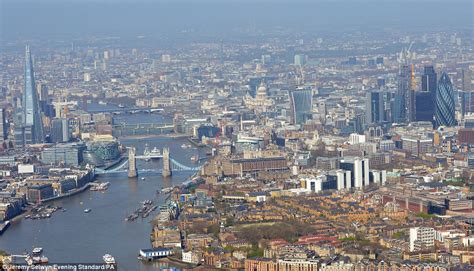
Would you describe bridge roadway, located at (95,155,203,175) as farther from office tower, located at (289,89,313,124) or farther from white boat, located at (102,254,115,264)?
white boat, located at (102,254,115,264)

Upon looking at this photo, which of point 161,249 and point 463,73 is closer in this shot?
point 161,249

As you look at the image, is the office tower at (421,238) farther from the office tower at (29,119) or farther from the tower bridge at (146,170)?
the office tower at (29,119)

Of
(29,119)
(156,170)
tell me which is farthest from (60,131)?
(156,170)

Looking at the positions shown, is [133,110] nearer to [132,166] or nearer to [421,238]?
[132,166]

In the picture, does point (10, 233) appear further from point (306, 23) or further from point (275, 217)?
point (306, 23)

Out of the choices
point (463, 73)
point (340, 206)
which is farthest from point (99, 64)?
point (340, 206)

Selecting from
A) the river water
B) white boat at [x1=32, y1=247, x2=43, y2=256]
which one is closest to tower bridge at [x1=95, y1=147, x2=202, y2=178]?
the river water
